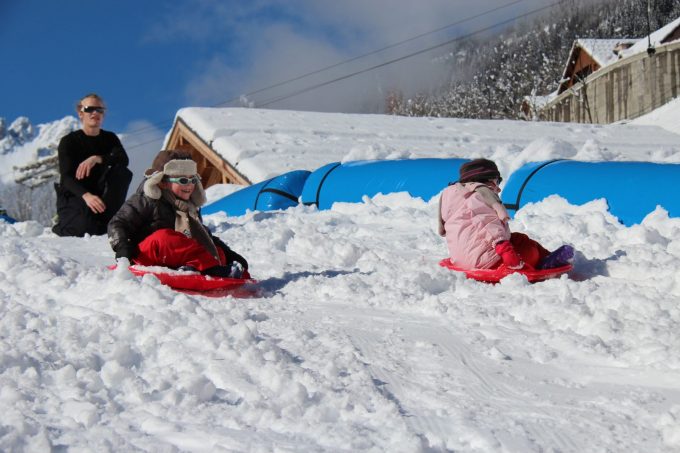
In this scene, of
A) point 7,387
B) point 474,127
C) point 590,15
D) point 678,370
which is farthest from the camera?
point 590,15

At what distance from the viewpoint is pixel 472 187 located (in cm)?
436

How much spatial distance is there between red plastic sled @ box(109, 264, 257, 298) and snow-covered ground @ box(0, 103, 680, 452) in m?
0.17

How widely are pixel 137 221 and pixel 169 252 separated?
26 cm

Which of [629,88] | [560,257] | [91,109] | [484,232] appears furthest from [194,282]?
[629,88]

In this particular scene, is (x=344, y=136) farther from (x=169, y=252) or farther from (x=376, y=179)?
(x=169, y=252)

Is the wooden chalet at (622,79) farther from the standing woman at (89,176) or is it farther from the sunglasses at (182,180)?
the sunglasses at (182,180)

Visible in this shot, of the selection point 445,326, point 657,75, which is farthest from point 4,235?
point 657,75

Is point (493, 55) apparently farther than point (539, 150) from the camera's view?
Yes

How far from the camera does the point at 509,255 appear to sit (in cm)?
410

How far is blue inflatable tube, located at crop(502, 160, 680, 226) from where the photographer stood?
5.66 meters

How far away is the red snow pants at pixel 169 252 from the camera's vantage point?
13.0ft

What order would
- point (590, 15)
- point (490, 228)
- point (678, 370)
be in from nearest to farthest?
point (678, 370)
point (490, 228)
point (590, 15)

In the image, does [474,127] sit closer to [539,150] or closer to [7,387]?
[539,150]

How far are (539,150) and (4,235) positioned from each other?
5.03m
